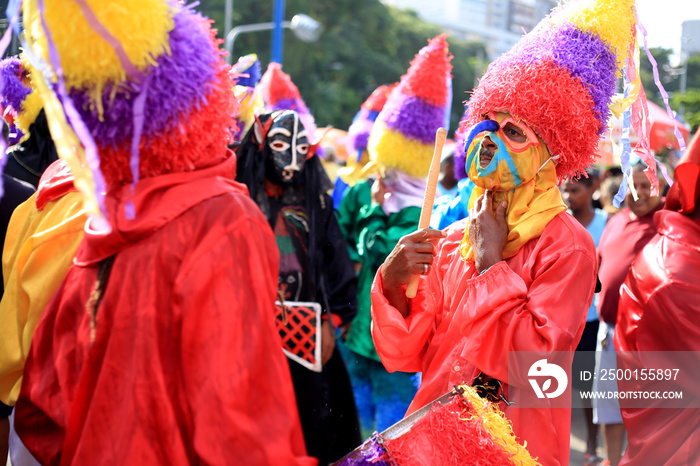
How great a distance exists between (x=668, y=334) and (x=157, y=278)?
→ 97.0 inches

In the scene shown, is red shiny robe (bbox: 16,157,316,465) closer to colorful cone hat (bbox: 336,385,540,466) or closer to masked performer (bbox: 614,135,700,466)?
colorful cone hat (bbox: 336,385,540,466)

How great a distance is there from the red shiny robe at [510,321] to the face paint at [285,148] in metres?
1.68

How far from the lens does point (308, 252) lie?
14.1ft

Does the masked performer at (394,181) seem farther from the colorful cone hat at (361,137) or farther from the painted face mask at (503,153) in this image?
the painted face mask at (503,153)

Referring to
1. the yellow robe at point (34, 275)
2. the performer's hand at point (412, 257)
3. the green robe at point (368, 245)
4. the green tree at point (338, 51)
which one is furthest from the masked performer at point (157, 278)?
the green tree at point (338, 51)

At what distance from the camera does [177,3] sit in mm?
1712

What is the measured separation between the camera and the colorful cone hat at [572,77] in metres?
2.59

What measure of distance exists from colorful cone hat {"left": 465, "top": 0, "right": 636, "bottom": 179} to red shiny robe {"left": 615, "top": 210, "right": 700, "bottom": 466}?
80 centimetres

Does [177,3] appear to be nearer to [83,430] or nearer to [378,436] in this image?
[83,430]

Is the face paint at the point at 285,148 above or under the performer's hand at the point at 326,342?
above

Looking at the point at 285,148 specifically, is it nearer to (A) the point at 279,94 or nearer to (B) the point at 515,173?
(B) the point at 515,173

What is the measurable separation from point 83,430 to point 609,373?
374cm

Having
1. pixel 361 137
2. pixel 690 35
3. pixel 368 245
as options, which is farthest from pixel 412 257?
pixel 361 137

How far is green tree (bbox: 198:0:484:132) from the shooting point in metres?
29.6
